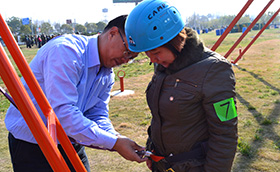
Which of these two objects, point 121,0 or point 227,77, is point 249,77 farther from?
point 121,0

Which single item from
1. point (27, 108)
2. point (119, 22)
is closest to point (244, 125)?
point (119, 22)

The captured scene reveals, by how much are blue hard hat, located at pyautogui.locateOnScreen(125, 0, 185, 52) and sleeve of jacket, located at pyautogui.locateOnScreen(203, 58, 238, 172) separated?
36cm

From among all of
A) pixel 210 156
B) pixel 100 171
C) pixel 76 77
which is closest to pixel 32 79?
pixel 76 77

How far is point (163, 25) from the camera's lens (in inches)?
66.4

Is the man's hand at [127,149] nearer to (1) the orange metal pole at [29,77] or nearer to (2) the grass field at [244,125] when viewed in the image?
(1) the orange metal pole at [29,77]

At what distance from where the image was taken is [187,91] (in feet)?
5.54

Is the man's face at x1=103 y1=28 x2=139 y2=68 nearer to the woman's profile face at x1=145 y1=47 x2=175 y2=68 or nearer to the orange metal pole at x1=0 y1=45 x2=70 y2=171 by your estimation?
the woman's profile face at x1=145 y1=47 x2=175 y2=68

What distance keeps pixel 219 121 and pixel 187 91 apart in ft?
0.92

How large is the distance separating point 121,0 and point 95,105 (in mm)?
53603

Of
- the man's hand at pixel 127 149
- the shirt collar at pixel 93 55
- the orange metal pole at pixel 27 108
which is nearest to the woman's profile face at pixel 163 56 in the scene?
the shirt collar at pixel 93 55

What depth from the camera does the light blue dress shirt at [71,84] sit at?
1.79 meters

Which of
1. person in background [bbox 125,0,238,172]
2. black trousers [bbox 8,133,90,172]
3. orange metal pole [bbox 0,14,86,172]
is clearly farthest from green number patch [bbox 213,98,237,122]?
black trousers [bbox 8,133,90,172]

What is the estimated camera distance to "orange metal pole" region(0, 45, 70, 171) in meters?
1.07

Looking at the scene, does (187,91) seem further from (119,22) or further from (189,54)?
(119,22)
